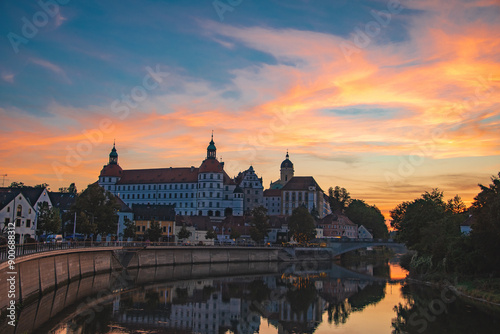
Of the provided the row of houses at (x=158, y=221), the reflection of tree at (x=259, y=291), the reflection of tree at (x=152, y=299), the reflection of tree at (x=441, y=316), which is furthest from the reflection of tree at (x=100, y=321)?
the row of houses at (x=158, y=221)

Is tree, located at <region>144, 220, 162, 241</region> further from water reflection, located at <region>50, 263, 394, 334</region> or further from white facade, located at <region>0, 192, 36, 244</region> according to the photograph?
water reflection, located at <region>50, 263, 394, 334</region>

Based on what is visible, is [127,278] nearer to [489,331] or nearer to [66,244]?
[66,244]

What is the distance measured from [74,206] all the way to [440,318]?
6161cm

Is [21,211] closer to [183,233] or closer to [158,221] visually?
[158,221]

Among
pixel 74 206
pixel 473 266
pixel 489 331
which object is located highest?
pixel 74 206

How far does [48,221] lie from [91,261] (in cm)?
973

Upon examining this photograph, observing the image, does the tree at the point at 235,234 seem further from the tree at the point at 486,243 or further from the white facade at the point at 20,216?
the tree at the point at 486,243

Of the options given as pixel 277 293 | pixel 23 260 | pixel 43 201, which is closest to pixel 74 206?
pixel 43 201

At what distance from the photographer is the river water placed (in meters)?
42.4

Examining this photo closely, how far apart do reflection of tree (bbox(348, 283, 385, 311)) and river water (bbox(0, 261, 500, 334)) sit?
108 mm

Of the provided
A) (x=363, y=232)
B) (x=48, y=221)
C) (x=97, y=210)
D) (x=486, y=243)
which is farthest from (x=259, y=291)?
(x=363, y=232)

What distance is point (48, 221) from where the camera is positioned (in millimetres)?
75188

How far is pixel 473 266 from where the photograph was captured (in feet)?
189

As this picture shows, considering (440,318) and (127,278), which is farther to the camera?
(127,278)
